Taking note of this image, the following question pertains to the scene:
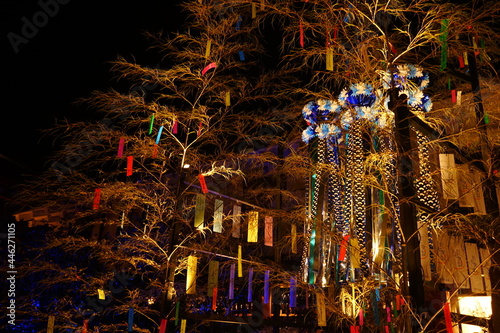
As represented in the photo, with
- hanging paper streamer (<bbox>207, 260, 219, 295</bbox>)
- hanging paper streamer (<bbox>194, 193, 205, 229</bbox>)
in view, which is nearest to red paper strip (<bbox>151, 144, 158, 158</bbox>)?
hanging paper streamer (<bbox>194, 193, 205, 229</bbox>)

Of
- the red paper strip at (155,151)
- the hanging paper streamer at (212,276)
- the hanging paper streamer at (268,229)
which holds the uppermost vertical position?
the red paper strip at (155,151)

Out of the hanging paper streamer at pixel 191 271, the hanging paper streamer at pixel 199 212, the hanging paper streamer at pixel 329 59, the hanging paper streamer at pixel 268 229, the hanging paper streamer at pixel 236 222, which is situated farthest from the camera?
the hanging paper streamer at pixel 268 229

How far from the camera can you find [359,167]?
12.5 feet

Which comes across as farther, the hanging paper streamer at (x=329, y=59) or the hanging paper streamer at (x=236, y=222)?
the hanging paper streamer at (x=236, y=222)

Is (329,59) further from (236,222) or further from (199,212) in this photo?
(236,222)

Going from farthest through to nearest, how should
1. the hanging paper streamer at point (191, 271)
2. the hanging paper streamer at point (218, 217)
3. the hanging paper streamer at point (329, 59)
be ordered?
the hanging paper streamer at point (218, 217)
the hanging paper streamer at point (191, 271)
the hanging paper streamer at point (329, 59)

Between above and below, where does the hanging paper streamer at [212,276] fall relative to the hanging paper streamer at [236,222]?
below

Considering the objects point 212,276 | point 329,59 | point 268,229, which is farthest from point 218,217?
point 329,59

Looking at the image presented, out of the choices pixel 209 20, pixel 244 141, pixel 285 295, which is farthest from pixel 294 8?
pixel 285 295

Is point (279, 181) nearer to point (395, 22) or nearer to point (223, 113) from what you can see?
point (223, 113)

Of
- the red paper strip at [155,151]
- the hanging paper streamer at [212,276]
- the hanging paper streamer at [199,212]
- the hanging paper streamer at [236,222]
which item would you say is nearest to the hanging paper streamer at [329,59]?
the hanging paper streamer at [199,212]

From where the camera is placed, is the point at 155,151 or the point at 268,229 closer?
the point at 155,151

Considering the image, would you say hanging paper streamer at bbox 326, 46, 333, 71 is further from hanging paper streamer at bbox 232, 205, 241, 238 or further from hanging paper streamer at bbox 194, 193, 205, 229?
hanging paper streamer at bbox 232, 205, 241, 238

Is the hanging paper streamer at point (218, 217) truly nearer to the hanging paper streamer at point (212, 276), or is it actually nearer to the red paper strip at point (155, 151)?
the hanging paper streamer at point (212, 276)
